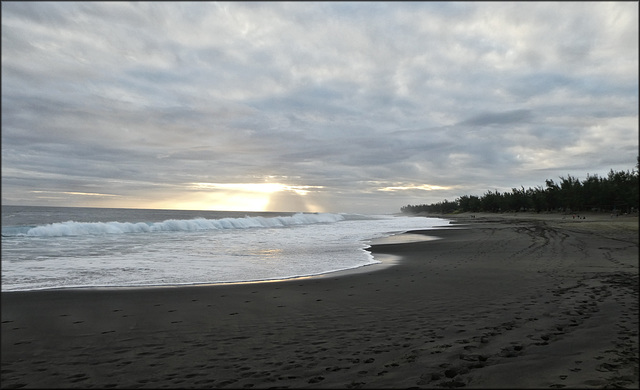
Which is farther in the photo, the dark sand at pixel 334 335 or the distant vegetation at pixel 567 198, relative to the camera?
the distant vegetation at pixel 567 198

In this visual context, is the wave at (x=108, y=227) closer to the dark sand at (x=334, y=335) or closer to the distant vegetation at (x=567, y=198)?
the dark sand at (x=334, y=335)

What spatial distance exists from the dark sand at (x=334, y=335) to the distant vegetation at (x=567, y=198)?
2763mm

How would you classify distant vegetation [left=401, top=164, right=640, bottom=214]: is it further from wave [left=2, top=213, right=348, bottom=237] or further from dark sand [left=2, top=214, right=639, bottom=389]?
wave [left=2, top=213, right=348, bottom=237]

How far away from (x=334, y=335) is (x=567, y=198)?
3220 inches

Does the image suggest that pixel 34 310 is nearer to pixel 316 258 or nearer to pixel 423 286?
pixel 423 286

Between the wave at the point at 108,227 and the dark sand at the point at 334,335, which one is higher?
the wave at the point at 108,227

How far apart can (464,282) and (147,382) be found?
9501mm

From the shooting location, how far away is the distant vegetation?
36.8 metres

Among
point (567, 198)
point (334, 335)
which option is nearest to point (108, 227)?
point (334, 335)

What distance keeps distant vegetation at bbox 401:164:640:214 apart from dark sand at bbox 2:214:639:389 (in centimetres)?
276

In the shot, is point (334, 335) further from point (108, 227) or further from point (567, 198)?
point (567, 198)

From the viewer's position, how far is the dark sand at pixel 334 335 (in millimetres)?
4621

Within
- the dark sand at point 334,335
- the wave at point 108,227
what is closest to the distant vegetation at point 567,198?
the dark sand at point 334,335

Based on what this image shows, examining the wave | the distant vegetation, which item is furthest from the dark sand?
the wave
